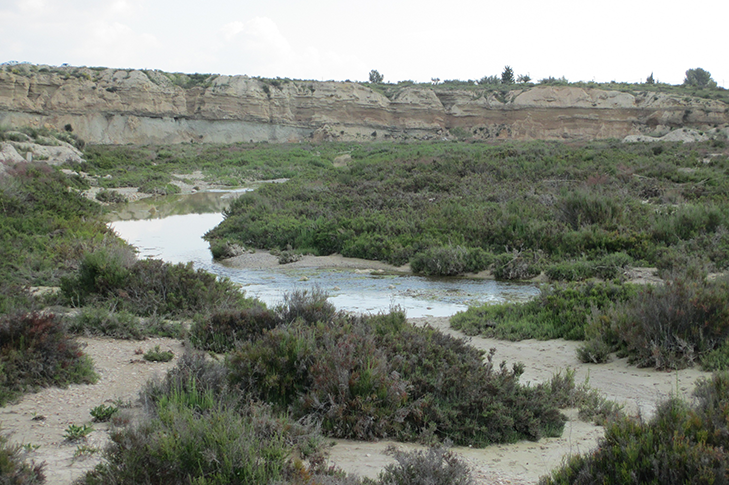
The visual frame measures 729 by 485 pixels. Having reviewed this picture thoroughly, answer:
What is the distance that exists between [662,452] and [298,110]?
69188 millimetres

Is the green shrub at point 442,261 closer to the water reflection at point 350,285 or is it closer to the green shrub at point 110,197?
the water reflection at point 350,285

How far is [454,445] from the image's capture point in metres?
4.48

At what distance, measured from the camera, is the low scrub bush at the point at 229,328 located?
6.47 metres

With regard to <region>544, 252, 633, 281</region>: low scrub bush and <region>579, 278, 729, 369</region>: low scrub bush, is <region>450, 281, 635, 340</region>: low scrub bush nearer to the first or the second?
<region>579, 278, 729, 369</region>: low scrub bush

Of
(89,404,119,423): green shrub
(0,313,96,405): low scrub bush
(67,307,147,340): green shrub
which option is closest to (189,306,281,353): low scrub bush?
(67,307,147,340): green shrub

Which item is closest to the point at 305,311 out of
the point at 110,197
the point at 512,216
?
the point at 512,216

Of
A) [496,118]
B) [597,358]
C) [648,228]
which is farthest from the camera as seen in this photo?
[496,118]

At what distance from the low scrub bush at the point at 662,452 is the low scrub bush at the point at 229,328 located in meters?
3.87

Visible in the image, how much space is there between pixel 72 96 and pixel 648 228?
6176 centimetres

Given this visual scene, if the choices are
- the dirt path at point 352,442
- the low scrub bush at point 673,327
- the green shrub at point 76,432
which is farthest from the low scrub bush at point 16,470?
the low scrub bush at point 673,327

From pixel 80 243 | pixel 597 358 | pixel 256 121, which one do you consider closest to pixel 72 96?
pixel 256 121

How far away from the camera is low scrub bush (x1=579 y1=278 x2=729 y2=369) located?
6.07 metres

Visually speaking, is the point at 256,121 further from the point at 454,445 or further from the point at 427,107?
the point at 454,445

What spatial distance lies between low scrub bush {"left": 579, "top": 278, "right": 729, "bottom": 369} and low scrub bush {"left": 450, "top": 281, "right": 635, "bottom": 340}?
89cm
